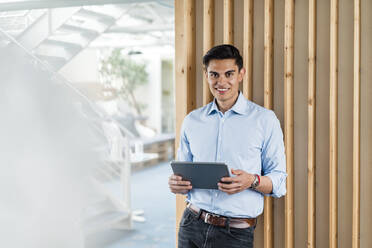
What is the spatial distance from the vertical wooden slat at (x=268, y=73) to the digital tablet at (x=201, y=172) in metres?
0.60

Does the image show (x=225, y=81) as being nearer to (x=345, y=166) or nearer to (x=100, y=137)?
(x=345, y=166)

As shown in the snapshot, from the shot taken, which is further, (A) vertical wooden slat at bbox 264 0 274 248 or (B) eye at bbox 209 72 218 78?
(A) vertical wooden slat at bbox 264 0 274 248

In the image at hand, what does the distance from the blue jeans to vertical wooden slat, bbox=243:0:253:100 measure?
83 cm

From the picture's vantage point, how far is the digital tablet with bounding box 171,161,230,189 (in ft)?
6.64

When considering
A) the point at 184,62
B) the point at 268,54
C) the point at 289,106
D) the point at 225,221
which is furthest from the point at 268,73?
the point at 225,221

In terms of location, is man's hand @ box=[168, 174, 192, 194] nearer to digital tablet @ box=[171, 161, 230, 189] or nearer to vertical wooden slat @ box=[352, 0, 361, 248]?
digital tablet @ box=[171, 161, 230, 189]

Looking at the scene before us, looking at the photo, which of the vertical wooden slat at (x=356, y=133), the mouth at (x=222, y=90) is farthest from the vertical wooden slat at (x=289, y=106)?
the mouth at (x=222, y=90)

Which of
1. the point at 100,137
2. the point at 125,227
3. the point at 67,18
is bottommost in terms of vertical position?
the point at 125,227

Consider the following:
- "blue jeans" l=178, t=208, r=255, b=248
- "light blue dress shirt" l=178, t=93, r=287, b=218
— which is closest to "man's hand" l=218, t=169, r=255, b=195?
"light blue dress shirt" l=178, t=93, r=287, b=218

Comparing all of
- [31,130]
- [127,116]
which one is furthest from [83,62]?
[31,130]

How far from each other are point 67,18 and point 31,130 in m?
1.54

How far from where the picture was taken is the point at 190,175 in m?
2.16

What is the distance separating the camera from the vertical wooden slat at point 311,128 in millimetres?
2480

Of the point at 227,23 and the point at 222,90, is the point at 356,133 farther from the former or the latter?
the point at 227,23
